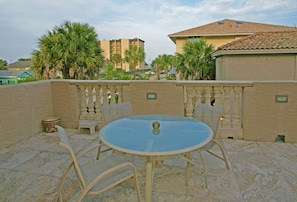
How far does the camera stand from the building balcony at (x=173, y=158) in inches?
110

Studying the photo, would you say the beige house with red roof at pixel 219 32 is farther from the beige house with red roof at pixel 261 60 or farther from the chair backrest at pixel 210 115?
the chair backrest at pixel 210 115

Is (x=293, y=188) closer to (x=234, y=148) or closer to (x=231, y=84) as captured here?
(x=234, y=148)

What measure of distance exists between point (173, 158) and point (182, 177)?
62cm

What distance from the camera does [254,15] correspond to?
2298cm

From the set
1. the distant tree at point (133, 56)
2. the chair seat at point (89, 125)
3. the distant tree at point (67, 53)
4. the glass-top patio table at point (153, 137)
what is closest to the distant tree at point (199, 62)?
the distant tree at point (67, 53)

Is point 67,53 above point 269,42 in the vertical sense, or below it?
below

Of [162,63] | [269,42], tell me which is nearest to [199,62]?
[269,42]

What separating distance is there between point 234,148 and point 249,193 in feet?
5.16

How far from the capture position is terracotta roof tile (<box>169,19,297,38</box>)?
18.0 meters

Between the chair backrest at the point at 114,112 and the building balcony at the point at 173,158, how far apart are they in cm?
71

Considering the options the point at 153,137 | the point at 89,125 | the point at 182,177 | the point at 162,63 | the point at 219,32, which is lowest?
the point at 182,177

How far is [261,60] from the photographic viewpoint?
32.7 ft

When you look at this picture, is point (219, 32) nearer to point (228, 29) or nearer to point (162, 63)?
point (228, 29)

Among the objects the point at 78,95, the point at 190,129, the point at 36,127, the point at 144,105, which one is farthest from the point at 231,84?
the point at 36,127
